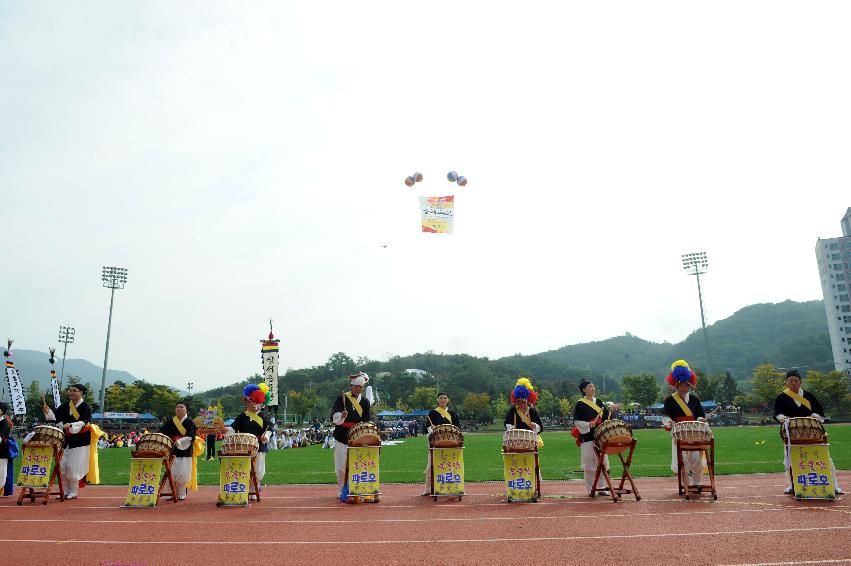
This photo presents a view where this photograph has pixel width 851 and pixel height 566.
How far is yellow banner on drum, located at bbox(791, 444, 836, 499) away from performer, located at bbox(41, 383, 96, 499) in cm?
1175

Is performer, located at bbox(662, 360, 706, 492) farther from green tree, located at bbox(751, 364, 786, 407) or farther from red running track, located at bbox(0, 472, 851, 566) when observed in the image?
green tree, located at bbox(751, 364, 786, 407)

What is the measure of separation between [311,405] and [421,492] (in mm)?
70046

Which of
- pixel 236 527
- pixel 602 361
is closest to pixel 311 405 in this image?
pixel 236 527

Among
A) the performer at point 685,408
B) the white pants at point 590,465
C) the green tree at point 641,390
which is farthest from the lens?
the green tree at point 641,390

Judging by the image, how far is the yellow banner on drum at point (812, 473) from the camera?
823cm

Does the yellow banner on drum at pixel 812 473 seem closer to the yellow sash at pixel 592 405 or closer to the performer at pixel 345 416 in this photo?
the yellow sash at pixel 592 405

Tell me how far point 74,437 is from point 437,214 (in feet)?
34.7

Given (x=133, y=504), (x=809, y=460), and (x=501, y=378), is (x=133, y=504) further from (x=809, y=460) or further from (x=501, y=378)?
(x=501, y=378)

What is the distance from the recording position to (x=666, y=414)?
33.0 feet

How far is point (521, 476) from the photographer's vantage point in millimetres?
9070

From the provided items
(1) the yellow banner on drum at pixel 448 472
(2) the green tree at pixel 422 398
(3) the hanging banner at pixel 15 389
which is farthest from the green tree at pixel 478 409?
(1) the yellow banner on drum at pixel 448 472

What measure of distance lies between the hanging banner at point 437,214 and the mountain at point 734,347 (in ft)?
384

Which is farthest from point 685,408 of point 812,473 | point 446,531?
→ point 446,531

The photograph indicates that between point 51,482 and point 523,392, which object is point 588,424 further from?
point 51,482
